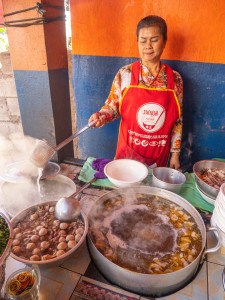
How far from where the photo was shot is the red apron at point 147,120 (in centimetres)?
240

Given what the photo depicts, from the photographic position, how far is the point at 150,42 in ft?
7.10

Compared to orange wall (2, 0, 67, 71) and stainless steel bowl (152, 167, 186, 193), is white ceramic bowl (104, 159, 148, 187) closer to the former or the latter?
stainless steel bowl (152, 167, 186, 193)

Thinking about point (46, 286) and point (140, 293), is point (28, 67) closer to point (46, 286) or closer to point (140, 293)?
point (46, 286)

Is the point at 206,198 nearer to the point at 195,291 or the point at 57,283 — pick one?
the point at 195,291

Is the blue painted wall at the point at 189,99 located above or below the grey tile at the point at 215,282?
above

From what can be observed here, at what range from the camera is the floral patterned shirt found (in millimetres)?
2400

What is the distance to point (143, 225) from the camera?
5.52ft

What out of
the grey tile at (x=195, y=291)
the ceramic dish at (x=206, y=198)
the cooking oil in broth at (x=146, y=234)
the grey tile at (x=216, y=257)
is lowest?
the grey tile at (x=195, y=291)

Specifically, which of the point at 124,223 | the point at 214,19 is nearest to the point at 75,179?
the point at 124,223

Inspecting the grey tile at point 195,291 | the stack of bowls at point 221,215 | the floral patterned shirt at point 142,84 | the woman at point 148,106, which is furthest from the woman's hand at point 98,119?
the grey tile at point 195,291

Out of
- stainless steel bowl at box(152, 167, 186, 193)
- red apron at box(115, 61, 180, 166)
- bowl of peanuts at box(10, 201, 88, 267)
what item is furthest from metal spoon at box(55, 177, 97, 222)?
red apron at box(115, 61, 180, 166)

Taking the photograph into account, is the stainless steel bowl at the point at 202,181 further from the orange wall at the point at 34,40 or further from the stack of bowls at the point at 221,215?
the orange wall at the point at 34,40

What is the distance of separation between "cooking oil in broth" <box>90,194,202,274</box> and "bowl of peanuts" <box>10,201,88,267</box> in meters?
0.16

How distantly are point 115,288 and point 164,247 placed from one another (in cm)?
42
